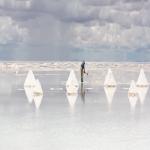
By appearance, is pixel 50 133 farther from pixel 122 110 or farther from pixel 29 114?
pixel 122 110

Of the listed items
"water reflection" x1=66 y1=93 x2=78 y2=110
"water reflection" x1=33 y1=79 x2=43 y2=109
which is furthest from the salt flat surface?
"water reflection" x1=33 y1=79 x2=43 y2=109

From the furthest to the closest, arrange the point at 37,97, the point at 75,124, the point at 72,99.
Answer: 1. the point at 37,97
2. the point at 72,99
3. the point at 75,124

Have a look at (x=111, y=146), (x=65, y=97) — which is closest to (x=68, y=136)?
(x=111, y=146)

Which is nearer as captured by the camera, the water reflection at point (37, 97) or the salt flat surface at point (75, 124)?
the salt flat surface at point (75, 124)

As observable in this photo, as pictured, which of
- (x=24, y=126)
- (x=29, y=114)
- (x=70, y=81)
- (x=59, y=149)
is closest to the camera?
(x=59, y=149)

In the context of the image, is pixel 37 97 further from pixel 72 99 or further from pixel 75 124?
pixel 75 124

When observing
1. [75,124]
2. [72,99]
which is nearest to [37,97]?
[72,99]

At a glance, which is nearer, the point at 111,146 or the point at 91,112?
the point at 111,146

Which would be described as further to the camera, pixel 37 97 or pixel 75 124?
pixel 37 97

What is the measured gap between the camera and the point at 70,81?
35.6 metres

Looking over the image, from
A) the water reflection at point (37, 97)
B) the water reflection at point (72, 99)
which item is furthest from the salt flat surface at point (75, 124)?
the water reflection at point (37, 97)

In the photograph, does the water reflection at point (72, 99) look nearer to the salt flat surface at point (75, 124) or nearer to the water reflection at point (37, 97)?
the salt flat surface at point (75, 124)

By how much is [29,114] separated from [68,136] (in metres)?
5.68

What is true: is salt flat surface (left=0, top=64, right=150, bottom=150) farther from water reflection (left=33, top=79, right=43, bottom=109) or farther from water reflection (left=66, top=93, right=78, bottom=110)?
water reflection (left=33, top=79, right=43, bottom=109)
